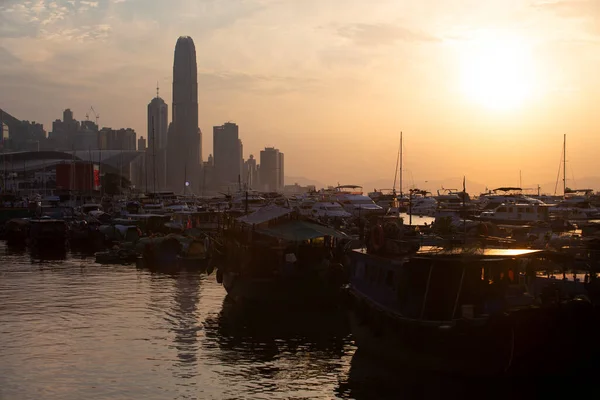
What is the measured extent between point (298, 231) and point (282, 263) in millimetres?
2609

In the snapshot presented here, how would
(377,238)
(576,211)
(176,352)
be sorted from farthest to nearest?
(576,211), (377,238), (176,352)

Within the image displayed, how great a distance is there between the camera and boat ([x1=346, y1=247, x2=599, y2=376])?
22.7 metres

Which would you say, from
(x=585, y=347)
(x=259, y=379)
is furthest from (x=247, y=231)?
(x=585, y=347)

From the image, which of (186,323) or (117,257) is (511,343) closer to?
(186,323)

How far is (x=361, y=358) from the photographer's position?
28297 mm

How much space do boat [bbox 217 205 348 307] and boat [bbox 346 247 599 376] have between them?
381 inches

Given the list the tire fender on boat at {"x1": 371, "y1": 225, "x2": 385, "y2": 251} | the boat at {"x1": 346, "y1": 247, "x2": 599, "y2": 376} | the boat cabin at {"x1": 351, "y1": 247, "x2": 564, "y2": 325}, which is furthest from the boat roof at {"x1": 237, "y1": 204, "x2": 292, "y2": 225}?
the boat cabin at {"x1": 351, "y1": 247, "x2": 564, "y2": 325}

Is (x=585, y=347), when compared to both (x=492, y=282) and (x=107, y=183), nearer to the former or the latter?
(x=492, y=282)

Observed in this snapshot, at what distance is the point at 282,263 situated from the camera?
37656 millimetres

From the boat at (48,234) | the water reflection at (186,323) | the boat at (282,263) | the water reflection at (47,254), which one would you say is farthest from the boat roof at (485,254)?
the boat at (48,234)

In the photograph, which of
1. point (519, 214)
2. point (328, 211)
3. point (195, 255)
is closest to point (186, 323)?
point (195, 255)

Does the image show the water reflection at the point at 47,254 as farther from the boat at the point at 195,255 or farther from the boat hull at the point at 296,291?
the boat hull at the point at 296,291

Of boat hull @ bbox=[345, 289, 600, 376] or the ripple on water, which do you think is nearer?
boat hull @ bbox=[345, 289, 600, 376]

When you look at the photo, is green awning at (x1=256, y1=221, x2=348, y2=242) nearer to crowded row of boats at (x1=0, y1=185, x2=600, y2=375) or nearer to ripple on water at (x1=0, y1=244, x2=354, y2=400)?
crowded row of boats at (x1=0, y1=185, x2=600, y2=375)
